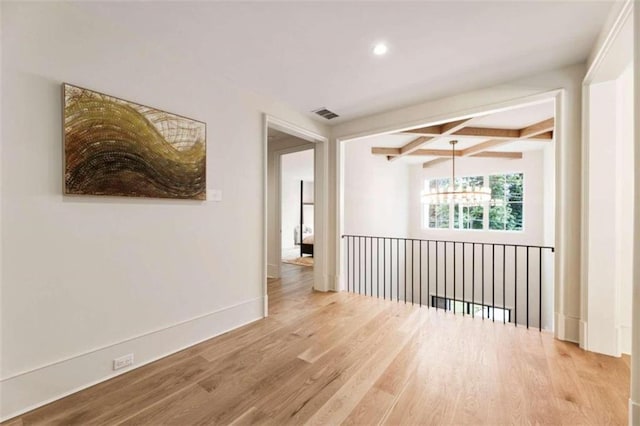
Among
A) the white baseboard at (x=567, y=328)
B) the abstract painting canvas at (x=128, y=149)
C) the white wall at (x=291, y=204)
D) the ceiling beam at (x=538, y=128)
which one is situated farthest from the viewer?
the white wall at (x=291, y=204)

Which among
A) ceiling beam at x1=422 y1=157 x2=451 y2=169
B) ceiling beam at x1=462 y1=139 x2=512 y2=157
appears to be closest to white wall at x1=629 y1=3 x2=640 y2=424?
ceiling beam at x1=462 y1=139 x2=512 y2=157

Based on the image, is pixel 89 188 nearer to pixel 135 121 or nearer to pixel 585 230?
pixel 135 121

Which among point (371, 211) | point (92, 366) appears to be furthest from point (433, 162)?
point (92, 366)

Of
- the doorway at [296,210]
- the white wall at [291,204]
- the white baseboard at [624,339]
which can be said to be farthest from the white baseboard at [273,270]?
the white baseboard at [624,339]

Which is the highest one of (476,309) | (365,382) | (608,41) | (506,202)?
(608,41)

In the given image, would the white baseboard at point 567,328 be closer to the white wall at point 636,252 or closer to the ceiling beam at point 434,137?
the white wall at point 636,252

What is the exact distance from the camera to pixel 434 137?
184 inches

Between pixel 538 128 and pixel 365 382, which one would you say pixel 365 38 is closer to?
pixel 365 382

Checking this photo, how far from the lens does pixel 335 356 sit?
7.47 ft

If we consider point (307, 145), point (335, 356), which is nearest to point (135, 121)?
point (335, 356)

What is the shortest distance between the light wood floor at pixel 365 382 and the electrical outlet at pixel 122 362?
7 cm

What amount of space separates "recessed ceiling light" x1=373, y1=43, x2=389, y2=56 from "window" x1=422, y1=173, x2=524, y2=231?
18.1 ft

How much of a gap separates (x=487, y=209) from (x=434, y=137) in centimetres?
370

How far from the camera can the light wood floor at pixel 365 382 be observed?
1.60 metres
